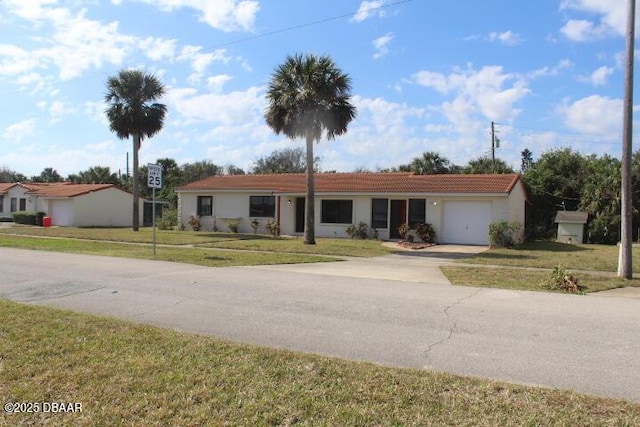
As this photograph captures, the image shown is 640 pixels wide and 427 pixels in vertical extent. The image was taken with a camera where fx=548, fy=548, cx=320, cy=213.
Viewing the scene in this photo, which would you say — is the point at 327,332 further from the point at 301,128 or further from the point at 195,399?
the point at 301,128

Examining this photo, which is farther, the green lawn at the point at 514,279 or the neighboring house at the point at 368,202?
the neighboring house at the point at 368,202

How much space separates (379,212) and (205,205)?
11101mm

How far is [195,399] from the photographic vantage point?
442 cm

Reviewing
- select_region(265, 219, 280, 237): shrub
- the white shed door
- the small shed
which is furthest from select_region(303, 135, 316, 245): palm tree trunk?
the white shed door

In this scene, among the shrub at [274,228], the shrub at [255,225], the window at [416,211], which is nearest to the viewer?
the window at [416,211]

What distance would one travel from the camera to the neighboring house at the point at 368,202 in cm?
2573

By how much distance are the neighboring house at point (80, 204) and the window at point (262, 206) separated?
637 inches

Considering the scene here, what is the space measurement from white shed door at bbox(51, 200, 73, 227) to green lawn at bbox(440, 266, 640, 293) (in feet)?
108

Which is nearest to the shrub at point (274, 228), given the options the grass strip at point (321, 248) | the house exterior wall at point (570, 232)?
the grass strip at point (321, 248)

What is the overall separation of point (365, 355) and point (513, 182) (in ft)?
73.0

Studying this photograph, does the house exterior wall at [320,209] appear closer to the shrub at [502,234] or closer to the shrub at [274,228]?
the shrub at [274,228]

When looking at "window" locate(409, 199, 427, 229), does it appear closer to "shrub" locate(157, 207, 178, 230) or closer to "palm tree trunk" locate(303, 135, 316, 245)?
"palm tree trunk" locate(303, 135, 316, 245)

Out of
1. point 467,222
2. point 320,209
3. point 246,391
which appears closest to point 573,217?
point 467,222

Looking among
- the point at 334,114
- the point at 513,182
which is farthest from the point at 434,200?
the point at 334,114
